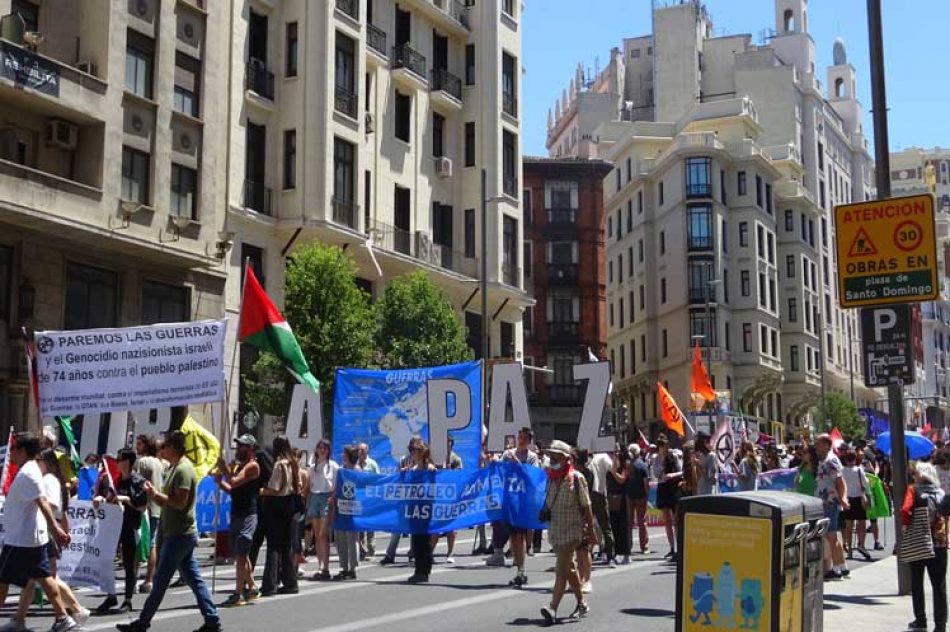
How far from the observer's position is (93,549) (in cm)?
1283

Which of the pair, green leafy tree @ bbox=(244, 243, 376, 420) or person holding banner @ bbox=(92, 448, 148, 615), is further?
green leafy tree @ bbox=(244, 243, 376, 420)

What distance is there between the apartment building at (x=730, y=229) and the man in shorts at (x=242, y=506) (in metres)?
48.6

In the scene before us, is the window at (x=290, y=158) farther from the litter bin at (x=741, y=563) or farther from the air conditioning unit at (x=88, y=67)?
the litter bin at (x=741, y=563)

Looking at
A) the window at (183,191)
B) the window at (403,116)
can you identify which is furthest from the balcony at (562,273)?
the window at (183,191)

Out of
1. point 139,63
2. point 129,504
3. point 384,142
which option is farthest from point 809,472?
point 384,142

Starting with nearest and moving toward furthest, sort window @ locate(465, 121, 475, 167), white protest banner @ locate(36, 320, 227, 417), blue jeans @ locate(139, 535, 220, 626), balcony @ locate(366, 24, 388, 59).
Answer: blue jeans @ locate(139, 535, 220, 626) < white protest banner @ locate(36, 320, 227, 417) < balcony @ locate(366, 24, 388, 59) < window @ locate(465, 121, 475, 167)

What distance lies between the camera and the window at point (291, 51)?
36.2 meters

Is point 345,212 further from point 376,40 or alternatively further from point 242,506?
point 242,506

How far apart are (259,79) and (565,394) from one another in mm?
36537

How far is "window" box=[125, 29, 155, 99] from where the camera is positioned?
28906 millimetres

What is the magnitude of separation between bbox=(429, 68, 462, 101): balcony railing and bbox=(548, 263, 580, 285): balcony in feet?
85.8

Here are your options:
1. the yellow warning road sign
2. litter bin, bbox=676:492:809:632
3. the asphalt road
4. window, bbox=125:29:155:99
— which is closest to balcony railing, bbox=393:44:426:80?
window, bbox=125:29:155:99

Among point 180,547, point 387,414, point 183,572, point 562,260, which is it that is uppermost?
point 562,260

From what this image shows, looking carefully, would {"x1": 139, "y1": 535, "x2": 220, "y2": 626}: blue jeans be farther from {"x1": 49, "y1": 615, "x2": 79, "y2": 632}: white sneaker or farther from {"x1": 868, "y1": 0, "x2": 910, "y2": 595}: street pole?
{"x1": 868, "y1": 0, "x2": 910, "y2": 595}: street pole
